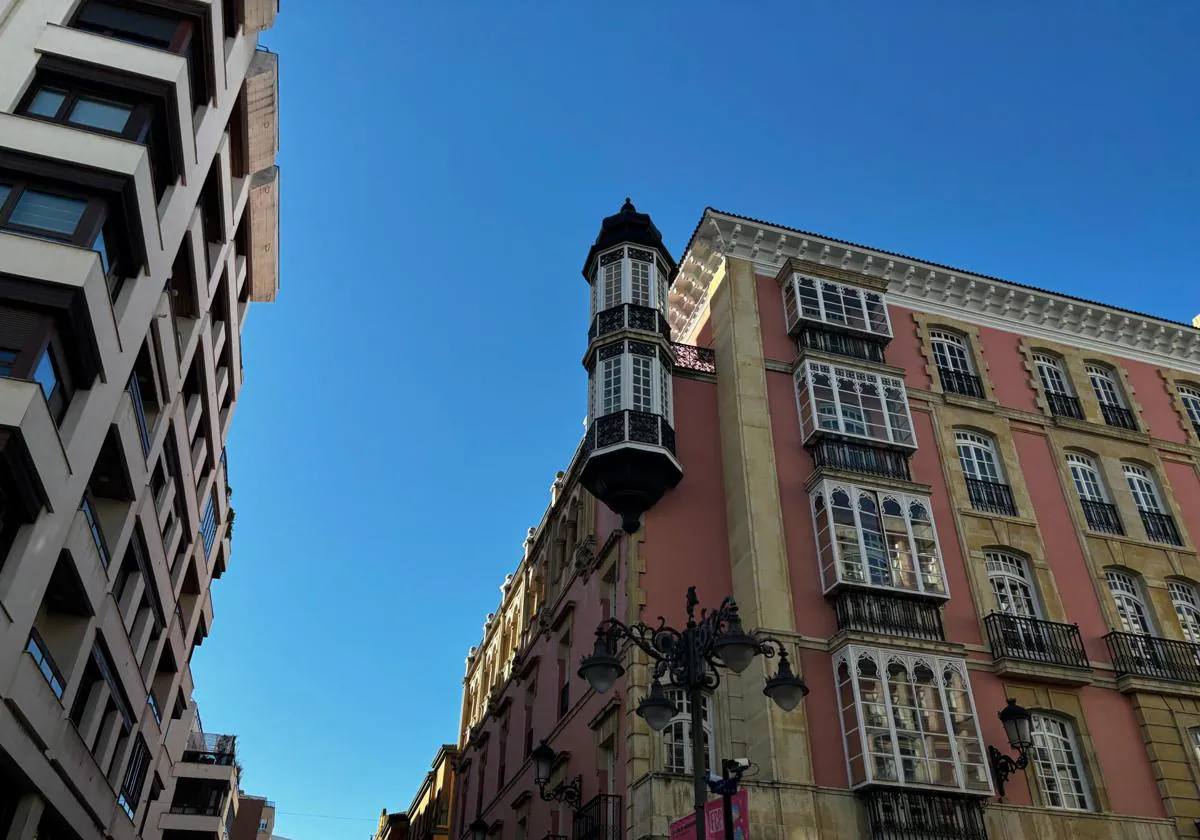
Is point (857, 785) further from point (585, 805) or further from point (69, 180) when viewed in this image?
point (69, 180)

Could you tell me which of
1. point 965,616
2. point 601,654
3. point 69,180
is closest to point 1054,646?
point 965,616

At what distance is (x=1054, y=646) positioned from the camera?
2044 cm

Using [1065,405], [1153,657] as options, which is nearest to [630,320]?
[1065,405]

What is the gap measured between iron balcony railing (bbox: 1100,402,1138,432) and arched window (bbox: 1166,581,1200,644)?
4.71 m

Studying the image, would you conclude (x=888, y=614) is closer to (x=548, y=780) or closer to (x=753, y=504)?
(x=753, y=504)

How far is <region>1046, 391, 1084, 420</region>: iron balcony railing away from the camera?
2550 cm

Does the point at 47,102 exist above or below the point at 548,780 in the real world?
above

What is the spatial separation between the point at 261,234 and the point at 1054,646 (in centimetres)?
2315

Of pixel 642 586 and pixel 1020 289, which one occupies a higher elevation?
pixel 1020 289

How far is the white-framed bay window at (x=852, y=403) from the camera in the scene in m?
21.9

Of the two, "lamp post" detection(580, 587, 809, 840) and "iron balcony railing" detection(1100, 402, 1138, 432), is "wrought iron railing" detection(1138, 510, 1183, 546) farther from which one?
"lamp post" detection(580, 587, 809, 840)

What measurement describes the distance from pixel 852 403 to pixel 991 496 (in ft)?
13.6

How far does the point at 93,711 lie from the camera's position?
1850 cm

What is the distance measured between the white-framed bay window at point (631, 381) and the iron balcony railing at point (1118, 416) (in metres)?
12.8
